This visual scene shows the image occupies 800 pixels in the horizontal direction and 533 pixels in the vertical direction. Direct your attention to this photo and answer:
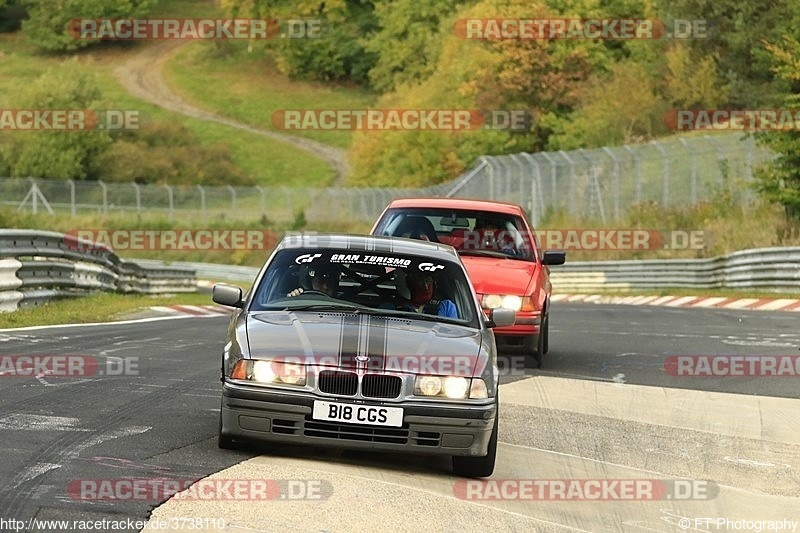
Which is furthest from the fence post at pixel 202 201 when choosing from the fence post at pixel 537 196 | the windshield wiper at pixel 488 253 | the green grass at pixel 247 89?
the green grass at pixel 247 89

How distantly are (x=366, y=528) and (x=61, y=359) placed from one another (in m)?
7.33

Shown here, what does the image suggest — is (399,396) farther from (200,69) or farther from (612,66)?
(200,69)

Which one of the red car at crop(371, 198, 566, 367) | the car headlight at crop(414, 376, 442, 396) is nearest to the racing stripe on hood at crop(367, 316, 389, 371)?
the car headlight at crop(414, 376, 442, 396)

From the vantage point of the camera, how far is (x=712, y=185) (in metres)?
38.8

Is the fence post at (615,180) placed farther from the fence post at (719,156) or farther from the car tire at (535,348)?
the car tire at (535,348)

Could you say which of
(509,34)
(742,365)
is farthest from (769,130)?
(509,34)

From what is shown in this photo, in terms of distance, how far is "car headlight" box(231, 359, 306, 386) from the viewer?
8.63 metres

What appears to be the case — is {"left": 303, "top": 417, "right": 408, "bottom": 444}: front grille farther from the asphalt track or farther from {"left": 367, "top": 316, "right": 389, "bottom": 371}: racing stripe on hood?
{"left": 367, "top": 316, "right": 389, "bottom": 371}: racing stripe on hood
